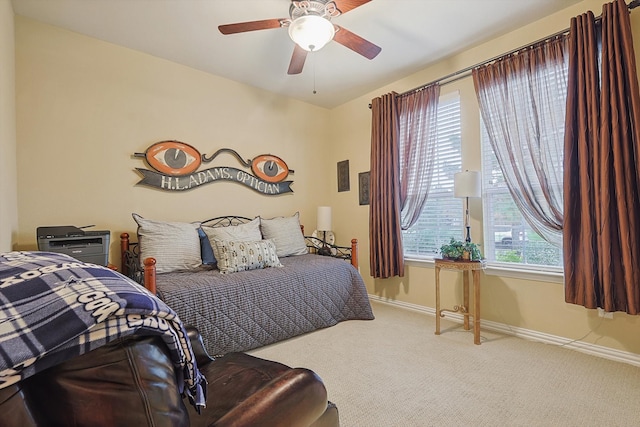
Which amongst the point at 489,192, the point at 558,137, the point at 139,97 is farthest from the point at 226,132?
the point at 558,137

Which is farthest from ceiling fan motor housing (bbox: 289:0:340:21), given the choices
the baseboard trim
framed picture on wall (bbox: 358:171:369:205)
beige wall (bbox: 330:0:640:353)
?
the baseboard trim

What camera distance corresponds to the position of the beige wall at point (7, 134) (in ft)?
6.31

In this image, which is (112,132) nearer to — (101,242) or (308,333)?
(101,242)

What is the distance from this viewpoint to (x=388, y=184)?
3650 millimetres

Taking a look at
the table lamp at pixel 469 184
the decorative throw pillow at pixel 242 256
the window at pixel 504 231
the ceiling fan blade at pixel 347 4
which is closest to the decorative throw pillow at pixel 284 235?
the decorative throw pillow at pixel 242 256

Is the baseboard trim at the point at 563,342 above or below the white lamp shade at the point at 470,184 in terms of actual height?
below

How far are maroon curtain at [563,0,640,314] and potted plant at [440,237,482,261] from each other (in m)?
0.62

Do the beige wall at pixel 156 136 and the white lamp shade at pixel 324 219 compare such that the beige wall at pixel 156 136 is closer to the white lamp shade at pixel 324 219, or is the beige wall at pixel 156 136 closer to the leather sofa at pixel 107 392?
the white lamp shade at pixel 324 219

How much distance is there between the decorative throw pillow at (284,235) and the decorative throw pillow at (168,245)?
84 cm

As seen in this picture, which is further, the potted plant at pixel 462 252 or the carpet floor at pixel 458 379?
the potted plant at pixel 462 252

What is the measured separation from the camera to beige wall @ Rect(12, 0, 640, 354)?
2562 mm

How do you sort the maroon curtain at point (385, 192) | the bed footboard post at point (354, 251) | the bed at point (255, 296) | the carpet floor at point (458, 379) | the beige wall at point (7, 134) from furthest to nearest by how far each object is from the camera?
1. the maroon curtain at point (385, 192)
2. the bed footboard post at point (354, 251)
3. the bed at point (255, 296)
4. the beige wall at point (7, 134)
5. the carpet floor at point (458, 379)

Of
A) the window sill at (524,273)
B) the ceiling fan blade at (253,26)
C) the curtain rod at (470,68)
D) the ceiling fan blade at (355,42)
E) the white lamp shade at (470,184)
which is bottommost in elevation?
the window sill at (524,273)

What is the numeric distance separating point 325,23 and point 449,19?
125 cm
